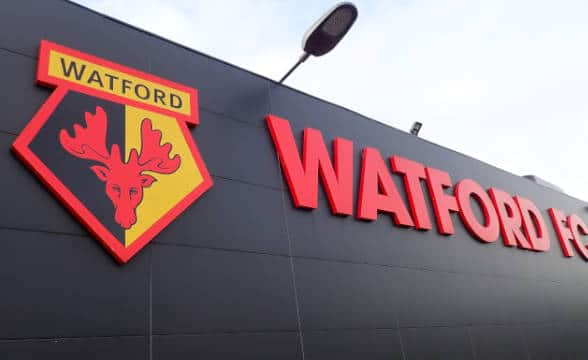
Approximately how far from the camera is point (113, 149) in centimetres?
422

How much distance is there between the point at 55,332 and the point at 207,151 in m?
2.33

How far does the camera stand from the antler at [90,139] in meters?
4.01

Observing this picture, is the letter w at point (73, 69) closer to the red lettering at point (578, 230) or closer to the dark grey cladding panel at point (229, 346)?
the dark grey cladding panel at point (229, 346)

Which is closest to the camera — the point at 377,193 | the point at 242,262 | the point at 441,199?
the point at 242,262

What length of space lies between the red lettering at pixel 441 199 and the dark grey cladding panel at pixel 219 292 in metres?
3.38

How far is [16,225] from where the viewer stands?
3520 millimetres

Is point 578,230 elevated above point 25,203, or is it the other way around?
point 578,230

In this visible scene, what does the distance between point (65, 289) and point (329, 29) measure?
3.61m

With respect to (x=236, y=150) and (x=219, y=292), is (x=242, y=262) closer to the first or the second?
(x=219, y=292)

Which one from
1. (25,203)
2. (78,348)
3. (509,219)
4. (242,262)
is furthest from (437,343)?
(25,203)

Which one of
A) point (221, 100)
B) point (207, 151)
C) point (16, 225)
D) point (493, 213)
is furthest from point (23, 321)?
point (493, 213)

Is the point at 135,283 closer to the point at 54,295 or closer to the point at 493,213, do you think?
the point at 54,295

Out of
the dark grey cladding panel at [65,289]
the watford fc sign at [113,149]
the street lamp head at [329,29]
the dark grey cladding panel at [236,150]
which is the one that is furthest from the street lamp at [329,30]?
the dark grey cladding panel at [65,289]

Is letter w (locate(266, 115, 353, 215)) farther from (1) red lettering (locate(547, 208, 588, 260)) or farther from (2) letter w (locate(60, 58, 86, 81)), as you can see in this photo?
(1) red lettering (locate(547, 208, 588, 260))
